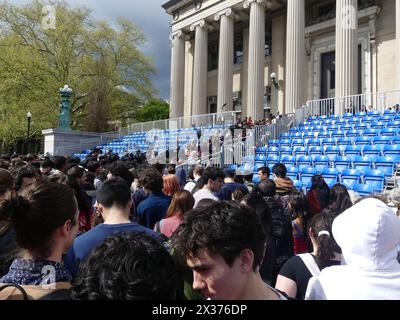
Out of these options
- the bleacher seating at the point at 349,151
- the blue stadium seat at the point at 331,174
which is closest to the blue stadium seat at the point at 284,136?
the bleacher seating at the point at 349,151

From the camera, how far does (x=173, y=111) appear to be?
32875mm

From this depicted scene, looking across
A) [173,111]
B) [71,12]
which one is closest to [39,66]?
[71,12]

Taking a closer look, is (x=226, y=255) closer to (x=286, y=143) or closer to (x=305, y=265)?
(x=305, y=265)

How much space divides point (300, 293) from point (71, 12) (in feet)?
130

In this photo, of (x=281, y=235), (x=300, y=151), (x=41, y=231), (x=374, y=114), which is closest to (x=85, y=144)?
(x=300, y=151)

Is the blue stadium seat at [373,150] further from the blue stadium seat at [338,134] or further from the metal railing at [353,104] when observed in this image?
the metal railing at [353,104]

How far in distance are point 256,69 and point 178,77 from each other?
979 cm

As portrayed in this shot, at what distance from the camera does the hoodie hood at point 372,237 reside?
5.87 ft

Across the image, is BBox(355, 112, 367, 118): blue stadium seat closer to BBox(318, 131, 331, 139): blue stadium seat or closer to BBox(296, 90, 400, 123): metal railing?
BBox(296, 90, 400, 123): metal railing

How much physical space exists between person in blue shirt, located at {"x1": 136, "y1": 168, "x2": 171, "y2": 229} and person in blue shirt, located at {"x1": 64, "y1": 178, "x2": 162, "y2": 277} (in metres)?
1.07

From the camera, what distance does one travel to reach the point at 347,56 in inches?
771

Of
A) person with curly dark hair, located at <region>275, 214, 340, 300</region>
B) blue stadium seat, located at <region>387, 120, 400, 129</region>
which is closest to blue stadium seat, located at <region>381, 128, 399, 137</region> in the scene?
blue stadium seat, located at <region>387, 120, 400, 129</region>

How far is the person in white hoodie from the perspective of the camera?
5.84 ft
